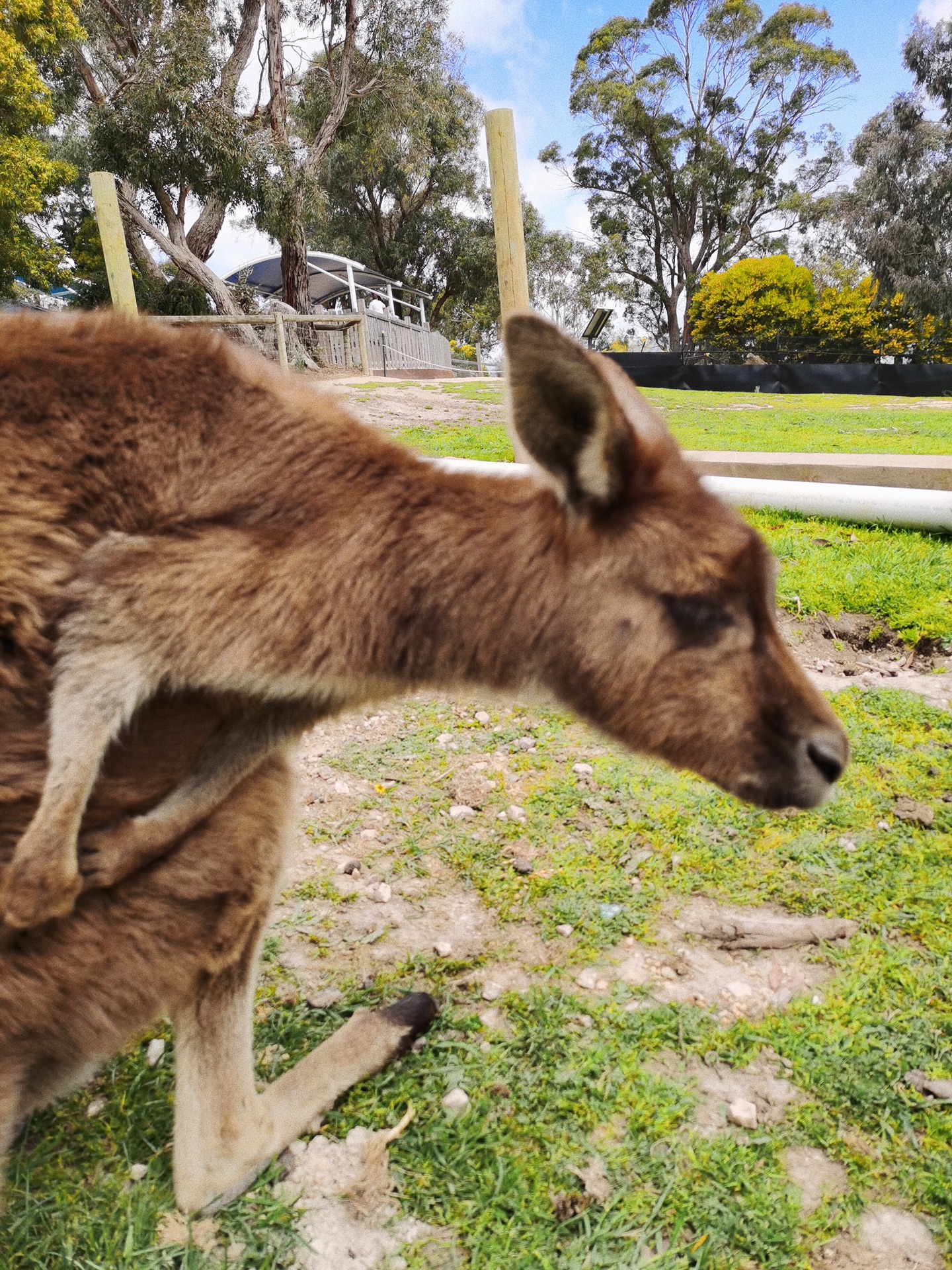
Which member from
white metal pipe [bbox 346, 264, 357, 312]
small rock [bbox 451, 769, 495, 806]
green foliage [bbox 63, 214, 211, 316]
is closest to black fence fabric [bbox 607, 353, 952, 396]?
white metal pipe [bbox 346, 264, 357, 312]

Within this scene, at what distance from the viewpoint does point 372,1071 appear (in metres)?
2.23

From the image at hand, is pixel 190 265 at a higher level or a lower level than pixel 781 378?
higher

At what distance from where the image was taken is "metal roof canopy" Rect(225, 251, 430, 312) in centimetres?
3062

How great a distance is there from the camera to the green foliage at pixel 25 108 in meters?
19.5

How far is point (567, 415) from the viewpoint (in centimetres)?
172

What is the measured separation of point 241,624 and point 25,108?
1003 inches

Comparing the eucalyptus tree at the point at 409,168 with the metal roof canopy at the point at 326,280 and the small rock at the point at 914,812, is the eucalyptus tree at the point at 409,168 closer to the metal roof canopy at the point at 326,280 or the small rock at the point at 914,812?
the metal roof canopy at the point at 326,280

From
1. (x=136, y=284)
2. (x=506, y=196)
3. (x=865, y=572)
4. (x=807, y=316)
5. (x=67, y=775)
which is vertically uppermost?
(x=136, y=284)

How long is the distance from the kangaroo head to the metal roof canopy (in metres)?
30.8

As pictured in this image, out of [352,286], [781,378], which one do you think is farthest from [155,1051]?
[352,286]

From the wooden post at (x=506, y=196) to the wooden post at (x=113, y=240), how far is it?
328 cm

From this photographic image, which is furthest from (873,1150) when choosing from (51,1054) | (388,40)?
(388,40)

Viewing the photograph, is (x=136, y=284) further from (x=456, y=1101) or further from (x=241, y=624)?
(x=456, y=1101)

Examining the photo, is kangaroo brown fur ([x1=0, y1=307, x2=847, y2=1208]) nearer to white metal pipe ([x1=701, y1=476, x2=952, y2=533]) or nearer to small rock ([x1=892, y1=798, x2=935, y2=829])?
small rock ([x1=892, y1=798, x2=935, y2=829])
